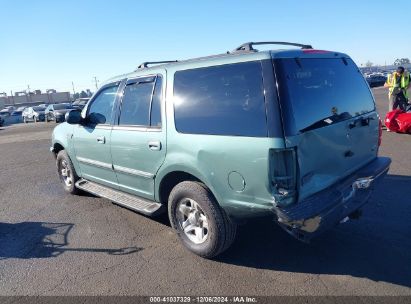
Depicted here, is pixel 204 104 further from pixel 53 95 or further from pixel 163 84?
pixel 53 95

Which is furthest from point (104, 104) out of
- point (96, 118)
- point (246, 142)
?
point (246, 142)

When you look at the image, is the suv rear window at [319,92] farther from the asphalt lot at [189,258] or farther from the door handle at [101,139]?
the door handle at [101,139]

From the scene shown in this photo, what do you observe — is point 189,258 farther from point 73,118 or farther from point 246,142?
point 73,118

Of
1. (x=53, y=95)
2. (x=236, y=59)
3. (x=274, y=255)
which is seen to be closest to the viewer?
(x=236, y=59)

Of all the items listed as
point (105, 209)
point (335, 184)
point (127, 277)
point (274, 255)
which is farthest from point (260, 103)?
point (105, 209)

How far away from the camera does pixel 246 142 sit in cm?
303

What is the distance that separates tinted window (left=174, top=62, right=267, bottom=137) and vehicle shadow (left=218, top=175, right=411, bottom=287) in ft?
3.00

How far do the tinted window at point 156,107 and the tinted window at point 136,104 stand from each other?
0.09m

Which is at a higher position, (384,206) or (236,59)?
(236,59)

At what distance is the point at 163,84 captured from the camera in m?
3.93

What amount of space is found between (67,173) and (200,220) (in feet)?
11.6

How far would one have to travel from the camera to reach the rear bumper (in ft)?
9.57

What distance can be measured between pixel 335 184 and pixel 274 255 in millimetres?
968

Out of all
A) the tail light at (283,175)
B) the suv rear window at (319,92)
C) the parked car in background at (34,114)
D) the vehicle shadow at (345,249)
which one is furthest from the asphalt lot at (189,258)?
the parked car in background at (34,114)
